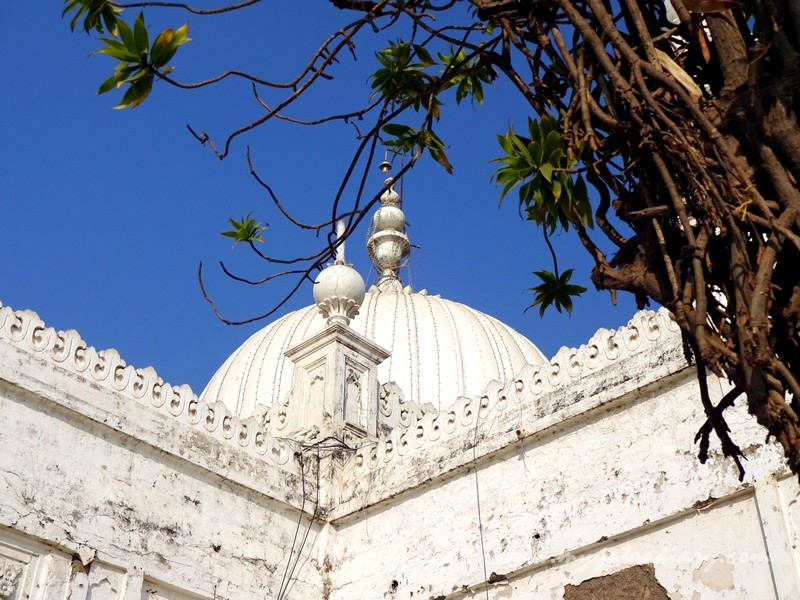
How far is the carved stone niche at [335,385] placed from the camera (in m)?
9.62

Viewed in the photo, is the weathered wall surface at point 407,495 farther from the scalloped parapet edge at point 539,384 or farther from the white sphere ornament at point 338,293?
the white sphere ornament at point 338,293

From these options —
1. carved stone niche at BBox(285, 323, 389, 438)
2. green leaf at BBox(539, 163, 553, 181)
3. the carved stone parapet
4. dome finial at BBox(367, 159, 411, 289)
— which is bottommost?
green leaf at BBox(539, 163, 553, 181)

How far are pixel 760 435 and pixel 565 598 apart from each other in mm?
1818

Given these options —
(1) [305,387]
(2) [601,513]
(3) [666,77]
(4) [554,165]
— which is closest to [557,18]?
(4) [554,165]

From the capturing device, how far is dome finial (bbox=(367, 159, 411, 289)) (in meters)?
20.6

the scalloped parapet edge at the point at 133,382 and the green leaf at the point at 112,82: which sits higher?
the scalloped parapet edge at the point at 133,382

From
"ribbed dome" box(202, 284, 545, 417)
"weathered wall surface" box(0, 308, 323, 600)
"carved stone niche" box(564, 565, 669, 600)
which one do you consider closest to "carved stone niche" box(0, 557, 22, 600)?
"weathered wall surface" box(0, 308, 323, 600)

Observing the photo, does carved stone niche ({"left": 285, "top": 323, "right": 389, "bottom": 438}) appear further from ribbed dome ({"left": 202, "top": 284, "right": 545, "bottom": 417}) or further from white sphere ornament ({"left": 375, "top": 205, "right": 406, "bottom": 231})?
white sphere ornament ({"left": 375, "top": 205, "right": 406, "bottom": 231})

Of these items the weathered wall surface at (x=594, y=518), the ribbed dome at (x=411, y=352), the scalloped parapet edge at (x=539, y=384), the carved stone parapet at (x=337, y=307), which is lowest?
the weathered wall surface at (x=594, y=518)

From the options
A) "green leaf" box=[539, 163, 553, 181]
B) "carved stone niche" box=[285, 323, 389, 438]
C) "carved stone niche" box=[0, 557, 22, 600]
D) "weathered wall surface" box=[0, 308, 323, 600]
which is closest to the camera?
"green leaf" box=[539, 163, 553, 181]

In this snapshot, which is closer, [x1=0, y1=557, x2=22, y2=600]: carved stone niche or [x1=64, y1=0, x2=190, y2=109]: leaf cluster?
[x1=64, y1=0, x2=190, y2=109]: leaf cluster

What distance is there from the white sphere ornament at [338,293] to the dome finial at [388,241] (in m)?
9.76

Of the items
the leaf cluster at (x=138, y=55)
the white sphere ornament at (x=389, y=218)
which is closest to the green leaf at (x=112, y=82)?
the leaf cluster at (x=138, y=55)

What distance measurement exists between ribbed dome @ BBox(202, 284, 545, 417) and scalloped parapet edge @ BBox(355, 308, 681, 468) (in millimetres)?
6146
